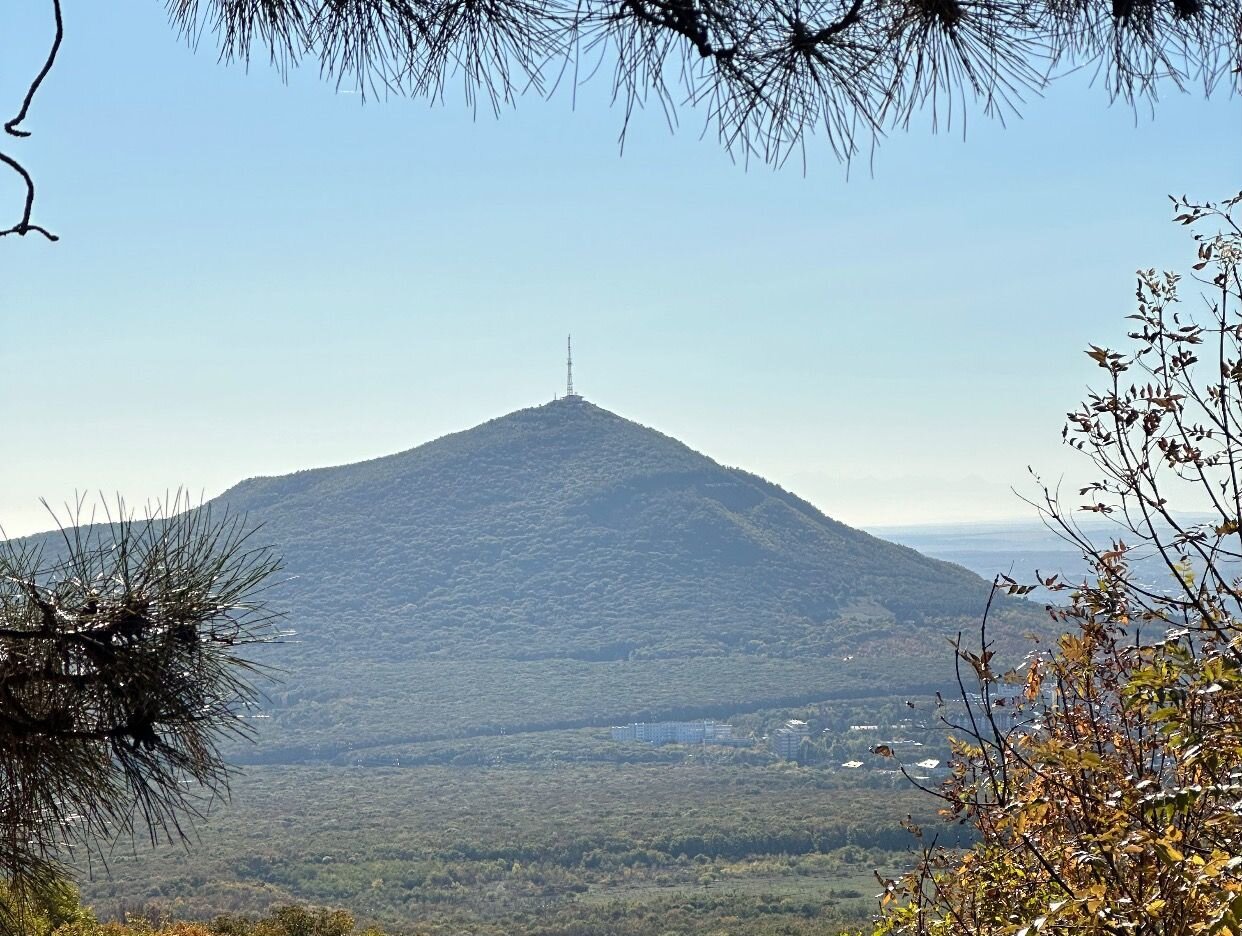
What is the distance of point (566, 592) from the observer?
6525 centimetres

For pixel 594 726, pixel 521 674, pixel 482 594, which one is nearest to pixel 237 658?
pixel 594 726

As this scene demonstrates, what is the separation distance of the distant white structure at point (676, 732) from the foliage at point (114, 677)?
4497 cm

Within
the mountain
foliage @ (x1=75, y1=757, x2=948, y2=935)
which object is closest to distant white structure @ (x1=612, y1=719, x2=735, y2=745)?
the mountain

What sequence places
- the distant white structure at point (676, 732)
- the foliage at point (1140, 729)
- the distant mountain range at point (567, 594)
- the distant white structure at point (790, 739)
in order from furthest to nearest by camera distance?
the distant mountain range at point (567, 594)
the distant white structure at point (676, 732)
the distant white structure at point (790, 739)
the foliage at point (1140, 729)

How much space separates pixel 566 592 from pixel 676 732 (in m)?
18.5

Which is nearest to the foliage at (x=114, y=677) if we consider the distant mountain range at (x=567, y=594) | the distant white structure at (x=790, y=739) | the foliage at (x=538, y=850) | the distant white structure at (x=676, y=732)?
the foliage at (x=538, y=850)

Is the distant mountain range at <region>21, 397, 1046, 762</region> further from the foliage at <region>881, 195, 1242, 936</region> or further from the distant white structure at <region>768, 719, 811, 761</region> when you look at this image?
the foliage at <region>881, 195, 1242, 936</region>

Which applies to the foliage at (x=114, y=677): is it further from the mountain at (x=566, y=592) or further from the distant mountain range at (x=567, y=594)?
the mountain at (x=566, y=592)

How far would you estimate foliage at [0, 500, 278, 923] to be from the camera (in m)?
1.96

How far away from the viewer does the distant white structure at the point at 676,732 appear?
153 feet

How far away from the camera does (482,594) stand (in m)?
64.2

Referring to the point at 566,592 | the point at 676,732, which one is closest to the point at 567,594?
the point at 566,592

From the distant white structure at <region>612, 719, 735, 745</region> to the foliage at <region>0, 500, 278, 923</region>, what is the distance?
1770 inches

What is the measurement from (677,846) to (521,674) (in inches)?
1002
